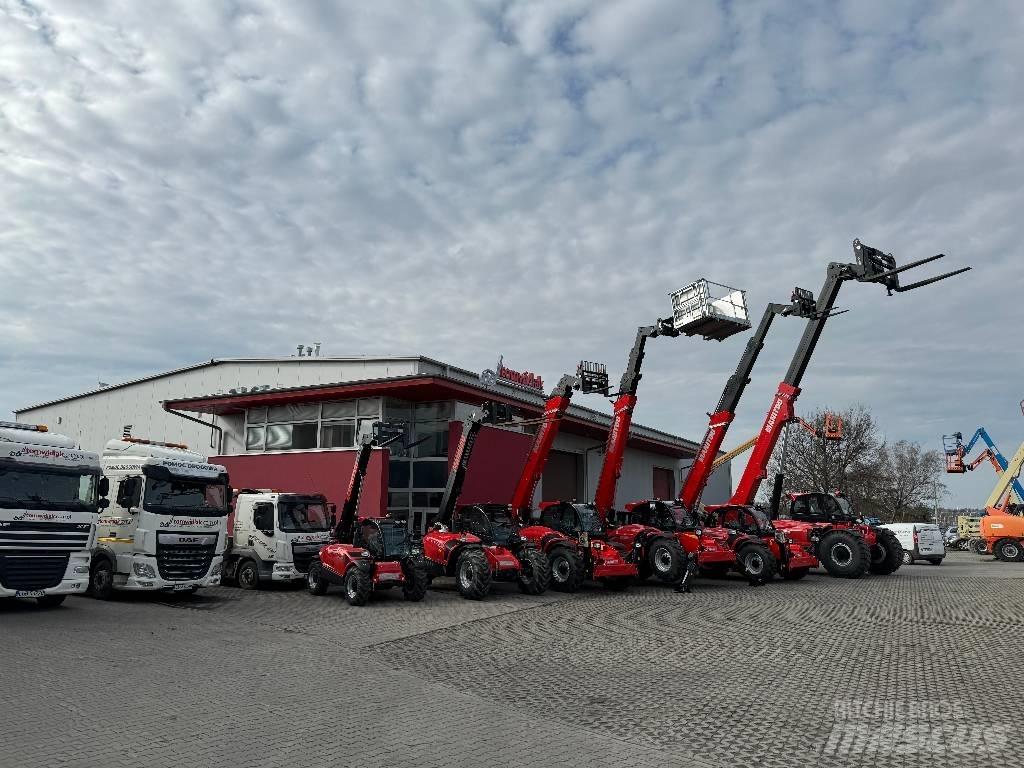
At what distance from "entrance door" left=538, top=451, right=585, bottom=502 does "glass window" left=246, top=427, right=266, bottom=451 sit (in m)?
9.50

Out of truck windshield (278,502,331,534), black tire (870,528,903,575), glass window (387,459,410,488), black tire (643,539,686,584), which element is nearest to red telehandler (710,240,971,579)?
black tire (870,528,903,575)

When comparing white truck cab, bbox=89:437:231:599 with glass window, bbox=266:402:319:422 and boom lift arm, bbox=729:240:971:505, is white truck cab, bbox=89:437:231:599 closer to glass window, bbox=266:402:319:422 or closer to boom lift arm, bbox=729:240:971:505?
glass window, bbox=266:402:319:422

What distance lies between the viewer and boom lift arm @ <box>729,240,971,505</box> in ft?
65.4

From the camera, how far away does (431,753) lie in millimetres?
5570

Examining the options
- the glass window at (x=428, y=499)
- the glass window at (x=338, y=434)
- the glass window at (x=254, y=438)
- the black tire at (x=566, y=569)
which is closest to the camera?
the black tire at (x=566, y=569)

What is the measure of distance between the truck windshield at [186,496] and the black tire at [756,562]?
11485 millimetres

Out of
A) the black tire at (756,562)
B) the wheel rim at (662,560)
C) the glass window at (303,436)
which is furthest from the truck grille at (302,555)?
the black tire at (756,562)

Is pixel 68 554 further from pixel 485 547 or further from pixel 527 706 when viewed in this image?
pixel 527 706

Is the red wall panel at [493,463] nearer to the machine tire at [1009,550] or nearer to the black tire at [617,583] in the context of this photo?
the black tire at [617,583]

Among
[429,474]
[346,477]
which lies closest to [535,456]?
[429,474]

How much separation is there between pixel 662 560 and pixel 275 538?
844 centimetres

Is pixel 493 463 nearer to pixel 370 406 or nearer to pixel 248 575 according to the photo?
pixel 370 406

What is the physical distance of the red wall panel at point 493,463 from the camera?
73.7 feet

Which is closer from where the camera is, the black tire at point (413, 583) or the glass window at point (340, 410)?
the black tire at point (413, 583)
